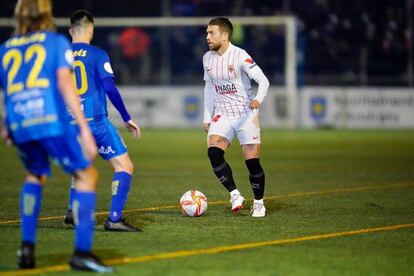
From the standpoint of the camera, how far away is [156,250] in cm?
803

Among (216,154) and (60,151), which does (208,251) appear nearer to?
(60,151)

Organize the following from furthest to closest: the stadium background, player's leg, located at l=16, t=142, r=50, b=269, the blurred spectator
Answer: the blurred spectator, the stadium background, player's leg, located at l=16, t=142, r=50, b=269

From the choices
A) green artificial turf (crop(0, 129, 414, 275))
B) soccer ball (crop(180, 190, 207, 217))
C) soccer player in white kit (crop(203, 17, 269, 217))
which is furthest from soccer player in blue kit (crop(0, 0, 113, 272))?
soccer player in white kit (crop(203, 17, 269, 217))

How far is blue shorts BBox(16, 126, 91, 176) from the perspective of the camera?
6.97 meters

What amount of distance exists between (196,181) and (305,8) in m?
18.0

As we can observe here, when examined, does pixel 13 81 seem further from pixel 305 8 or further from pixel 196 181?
pixel 305 8

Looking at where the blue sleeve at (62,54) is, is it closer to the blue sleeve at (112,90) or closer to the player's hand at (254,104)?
the blue sleeve at (112,90)

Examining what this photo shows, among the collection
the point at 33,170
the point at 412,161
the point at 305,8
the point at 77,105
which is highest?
the point at 305,8

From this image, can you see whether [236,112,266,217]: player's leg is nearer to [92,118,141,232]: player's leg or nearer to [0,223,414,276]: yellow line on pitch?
[0,223,414,276]: yellow line on pitch

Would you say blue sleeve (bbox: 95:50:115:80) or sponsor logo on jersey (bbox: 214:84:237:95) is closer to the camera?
blue sleeve (bbox: 95:50:115:80)

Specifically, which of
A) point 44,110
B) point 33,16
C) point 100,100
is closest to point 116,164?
point 100,100

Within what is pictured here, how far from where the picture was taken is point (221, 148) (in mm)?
10797

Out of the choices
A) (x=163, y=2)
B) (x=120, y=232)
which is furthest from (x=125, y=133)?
(x=120, y=232)

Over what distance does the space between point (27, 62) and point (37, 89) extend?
0.78ft
